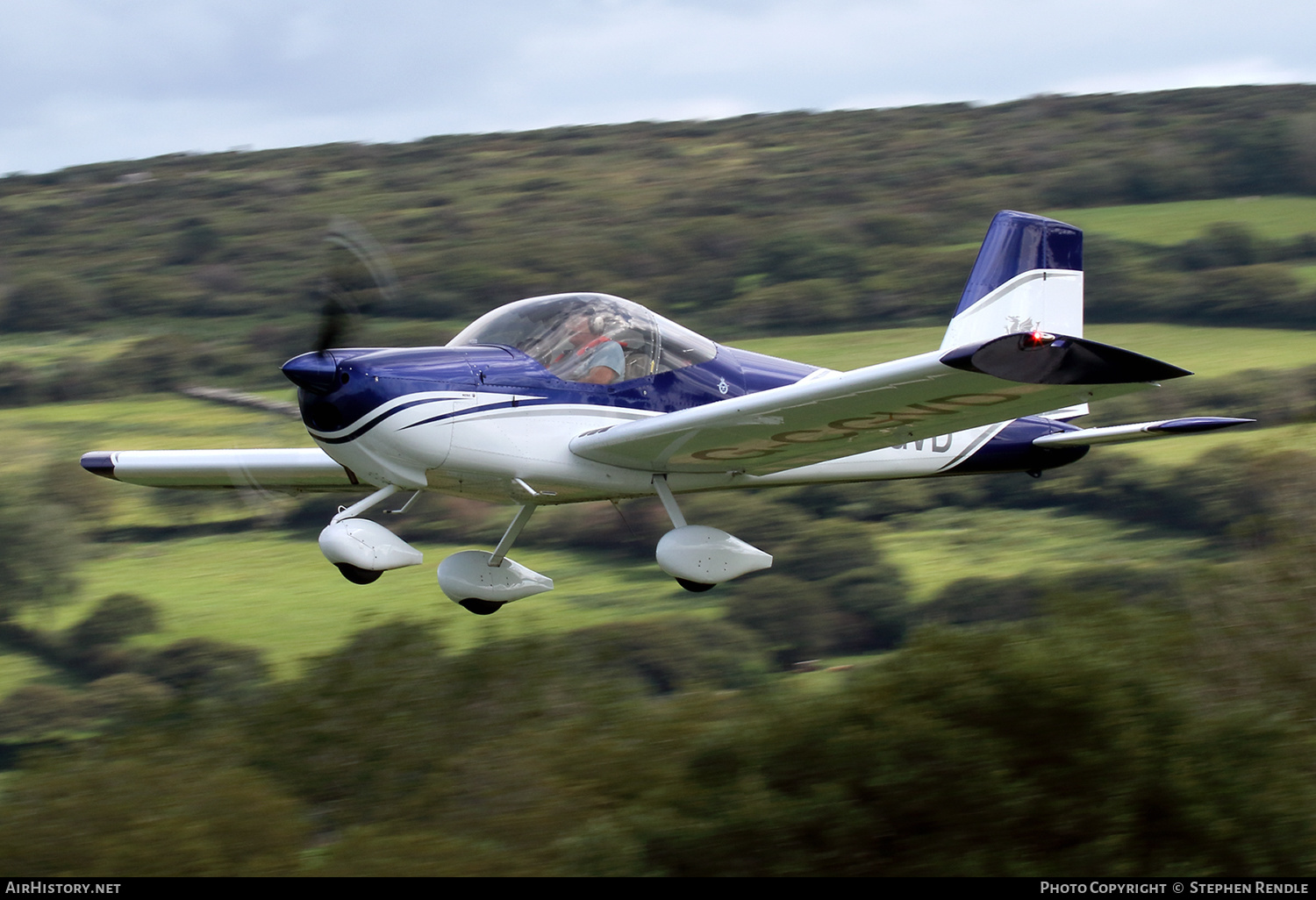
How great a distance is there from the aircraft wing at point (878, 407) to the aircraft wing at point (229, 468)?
3.10 meters

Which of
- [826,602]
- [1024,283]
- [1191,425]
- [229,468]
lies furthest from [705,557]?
[826,602]

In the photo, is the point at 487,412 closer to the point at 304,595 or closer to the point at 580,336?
the point at 580,336

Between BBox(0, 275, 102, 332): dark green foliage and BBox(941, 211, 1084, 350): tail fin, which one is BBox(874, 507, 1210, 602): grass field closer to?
BBox(941, 211, 1084, 350): tail fin

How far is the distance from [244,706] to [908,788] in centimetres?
1581

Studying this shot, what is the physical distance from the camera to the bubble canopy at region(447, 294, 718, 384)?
9.02m

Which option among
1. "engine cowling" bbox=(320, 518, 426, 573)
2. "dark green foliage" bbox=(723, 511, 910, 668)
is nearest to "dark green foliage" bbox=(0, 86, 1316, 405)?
"dark green foliage" bbox=(723, 511, 910, 668)

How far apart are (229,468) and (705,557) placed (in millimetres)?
4662

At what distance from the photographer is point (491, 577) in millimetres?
9891

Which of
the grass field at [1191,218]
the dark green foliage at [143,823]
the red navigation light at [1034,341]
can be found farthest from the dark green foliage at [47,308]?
the red navigation light at [1034,341]

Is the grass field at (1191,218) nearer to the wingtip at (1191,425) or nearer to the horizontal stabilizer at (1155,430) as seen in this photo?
the horizontal stabilizer at (1155,430)

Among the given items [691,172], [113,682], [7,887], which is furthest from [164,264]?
[7,887]

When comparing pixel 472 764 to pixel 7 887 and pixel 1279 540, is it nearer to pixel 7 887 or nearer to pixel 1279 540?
pixel 7 887

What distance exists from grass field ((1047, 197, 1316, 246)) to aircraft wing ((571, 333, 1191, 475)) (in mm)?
67805

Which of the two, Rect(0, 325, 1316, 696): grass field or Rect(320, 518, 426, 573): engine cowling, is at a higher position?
Rect(320, 518, 426, 573): engine cowling
